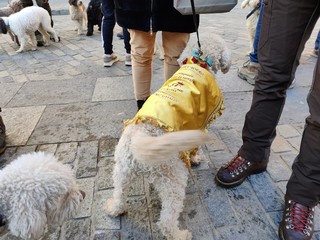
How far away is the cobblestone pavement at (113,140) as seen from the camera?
75.9 inches

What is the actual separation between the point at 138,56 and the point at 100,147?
98cm

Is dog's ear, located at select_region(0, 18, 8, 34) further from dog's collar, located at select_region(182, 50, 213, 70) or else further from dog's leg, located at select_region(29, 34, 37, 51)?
dog's collar, located at select_region(182, 50, 213, 70)

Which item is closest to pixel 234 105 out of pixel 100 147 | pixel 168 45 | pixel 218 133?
pixel 218 133

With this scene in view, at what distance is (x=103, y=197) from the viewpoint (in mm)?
2143

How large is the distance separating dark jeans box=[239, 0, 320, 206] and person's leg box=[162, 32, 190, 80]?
1.05 m

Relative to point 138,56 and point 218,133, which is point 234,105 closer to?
point 218,133

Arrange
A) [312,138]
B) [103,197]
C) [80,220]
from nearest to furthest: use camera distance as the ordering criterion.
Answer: [312,138]
[80,220]
[103,197]

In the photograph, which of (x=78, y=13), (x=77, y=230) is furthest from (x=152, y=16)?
(x=78, y=13)

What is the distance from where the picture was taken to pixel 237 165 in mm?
2279

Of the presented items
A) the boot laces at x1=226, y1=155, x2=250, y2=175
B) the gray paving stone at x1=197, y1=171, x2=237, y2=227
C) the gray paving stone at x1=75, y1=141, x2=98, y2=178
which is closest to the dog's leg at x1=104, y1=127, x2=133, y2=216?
the gray paving stone at x1=75, y1=141, x2=98, y2=178

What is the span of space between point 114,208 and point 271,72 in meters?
1.40

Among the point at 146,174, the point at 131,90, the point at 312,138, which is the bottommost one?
the point at 131,90

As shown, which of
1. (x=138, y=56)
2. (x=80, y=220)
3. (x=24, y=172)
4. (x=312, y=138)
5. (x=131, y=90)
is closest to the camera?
(x=24, y=172)

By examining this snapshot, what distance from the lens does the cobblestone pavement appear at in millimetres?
1927
